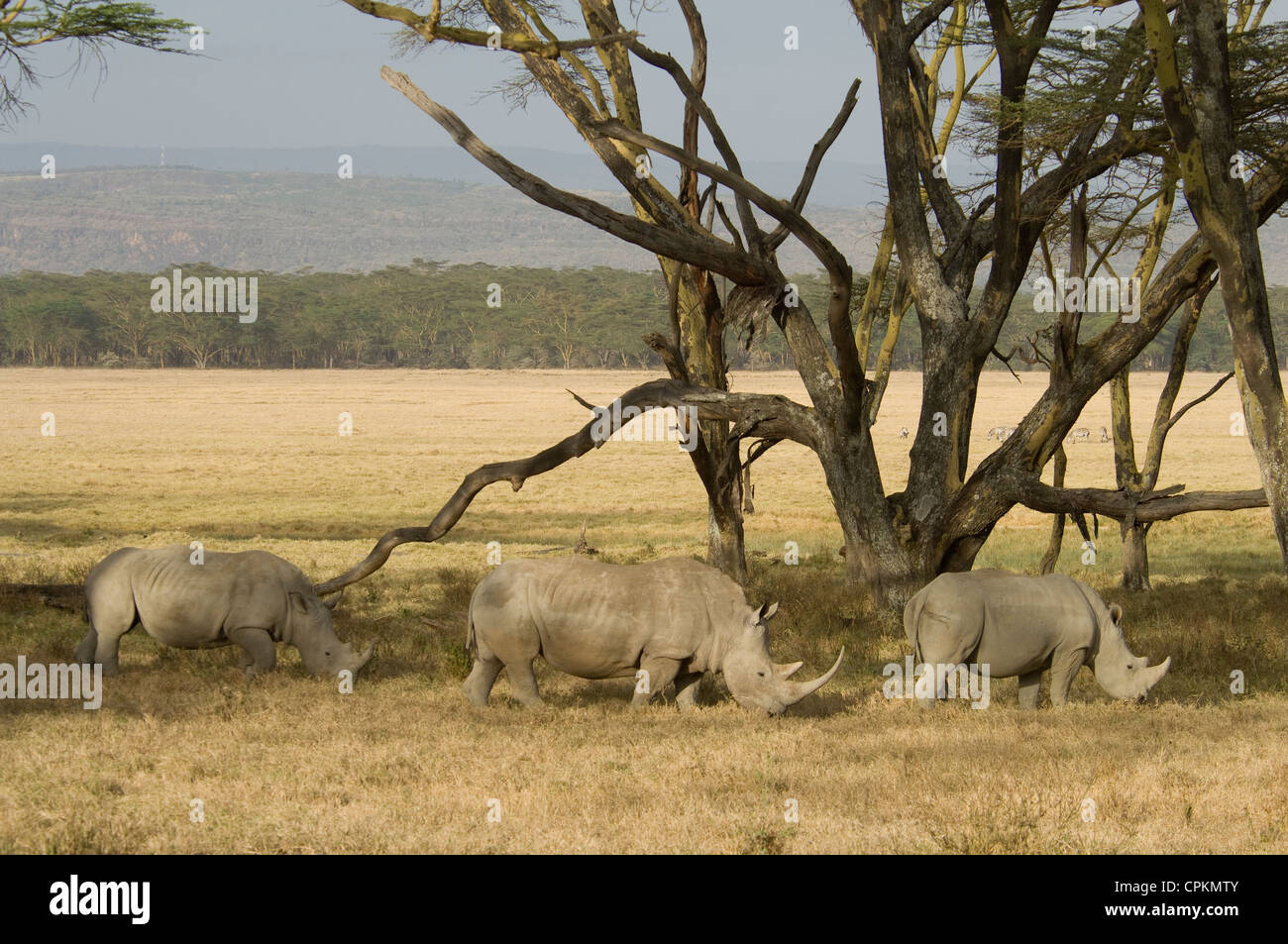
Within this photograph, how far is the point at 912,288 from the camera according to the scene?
49.7 ft

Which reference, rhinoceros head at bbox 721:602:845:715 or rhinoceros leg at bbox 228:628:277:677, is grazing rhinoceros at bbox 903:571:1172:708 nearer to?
rhinoceros head at bbox 721:602:845:715

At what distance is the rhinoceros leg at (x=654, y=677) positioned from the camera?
1044cm

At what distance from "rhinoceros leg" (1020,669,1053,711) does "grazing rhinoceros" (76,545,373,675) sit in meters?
5.32

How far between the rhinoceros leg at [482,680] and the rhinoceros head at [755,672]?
5.94ft

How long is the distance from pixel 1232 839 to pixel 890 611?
7.30 m

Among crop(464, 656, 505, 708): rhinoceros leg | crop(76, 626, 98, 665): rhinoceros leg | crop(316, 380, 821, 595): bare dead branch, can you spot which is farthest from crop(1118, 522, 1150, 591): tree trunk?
crop(76, 626, 98, 665): rhinoceros leg

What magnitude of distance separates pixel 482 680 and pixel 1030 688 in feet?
14.2

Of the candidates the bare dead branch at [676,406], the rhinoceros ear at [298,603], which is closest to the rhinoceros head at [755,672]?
the rhinoceros ear at [298,603]

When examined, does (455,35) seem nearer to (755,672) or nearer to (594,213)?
(594,213)

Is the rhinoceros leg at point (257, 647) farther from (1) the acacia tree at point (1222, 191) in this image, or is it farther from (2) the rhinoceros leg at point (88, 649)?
(1) the acacia tree at point (1222, 191)

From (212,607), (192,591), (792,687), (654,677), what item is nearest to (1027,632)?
(792,687)

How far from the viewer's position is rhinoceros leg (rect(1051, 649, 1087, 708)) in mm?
10828
